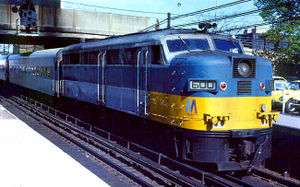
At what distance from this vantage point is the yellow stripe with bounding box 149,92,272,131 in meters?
8.78

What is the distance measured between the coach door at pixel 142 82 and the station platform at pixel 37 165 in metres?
2.36

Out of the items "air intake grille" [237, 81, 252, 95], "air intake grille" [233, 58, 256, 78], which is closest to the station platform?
"air intake grille" [237, 81, 252, 95]

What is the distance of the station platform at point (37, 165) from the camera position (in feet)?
29.1

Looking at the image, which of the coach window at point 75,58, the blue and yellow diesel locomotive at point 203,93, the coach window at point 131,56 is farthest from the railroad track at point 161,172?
the coach window at point 75,58

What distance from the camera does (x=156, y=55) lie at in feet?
33.9

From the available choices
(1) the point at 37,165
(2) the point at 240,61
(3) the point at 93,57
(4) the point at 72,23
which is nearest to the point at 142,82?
(2) the point at 240,61

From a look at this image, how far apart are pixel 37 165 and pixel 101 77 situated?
4.49m

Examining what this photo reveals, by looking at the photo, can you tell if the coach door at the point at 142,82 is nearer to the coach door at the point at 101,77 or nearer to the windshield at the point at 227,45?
the windshield at the point at 227,45

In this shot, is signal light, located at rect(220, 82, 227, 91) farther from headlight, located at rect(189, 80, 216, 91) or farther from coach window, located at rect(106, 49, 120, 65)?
coach window, located at rect(106, 49, 120, 65)

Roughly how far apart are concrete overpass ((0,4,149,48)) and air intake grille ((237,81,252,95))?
2078 cm

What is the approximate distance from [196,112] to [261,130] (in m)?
1.76

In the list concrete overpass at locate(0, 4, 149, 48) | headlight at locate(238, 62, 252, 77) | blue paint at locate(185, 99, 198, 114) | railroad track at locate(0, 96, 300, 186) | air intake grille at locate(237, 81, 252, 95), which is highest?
concrete overpass at locate(0, 4, 149, 48)

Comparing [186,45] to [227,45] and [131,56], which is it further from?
[131,56]

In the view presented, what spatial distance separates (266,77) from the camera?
960 centimetres
